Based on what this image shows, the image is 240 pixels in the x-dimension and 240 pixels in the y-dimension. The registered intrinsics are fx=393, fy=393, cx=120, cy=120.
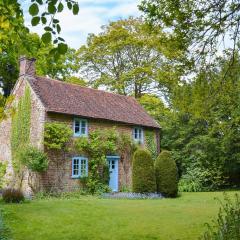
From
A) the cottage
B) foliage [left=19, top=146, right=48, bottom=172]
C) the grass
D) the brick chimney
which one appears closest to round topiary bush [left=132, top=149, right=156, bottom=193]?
the cottage

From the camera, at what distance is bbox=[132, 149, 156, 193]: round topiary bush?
72.7ft

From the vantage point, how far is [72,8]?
369 cm

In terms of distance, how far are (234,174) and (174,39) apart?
23.5 m

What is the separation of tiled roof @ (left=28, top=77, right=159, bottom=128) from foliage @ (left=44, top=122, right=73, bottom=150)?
35.6 inches

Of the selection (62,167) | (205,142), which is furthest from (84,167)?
(205,142)

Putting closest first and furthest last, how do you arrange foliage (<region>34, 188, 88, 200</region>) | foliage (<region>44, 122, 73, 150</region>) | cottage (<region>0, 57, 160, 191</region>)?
foliage (<region>34, 188, 88, 200</region>) < foliage (<region>44, 122, 73, 150</region>) < cottage (<region>0, 57, 160, 191</region>)

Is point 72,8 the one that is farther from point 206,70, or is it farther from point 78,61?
point 78,61

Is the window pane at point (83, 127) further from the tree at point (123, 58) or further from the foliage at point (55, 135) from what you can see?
the tree at point (123, 58)

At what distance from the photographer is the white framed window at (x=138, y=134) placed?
2839 cm

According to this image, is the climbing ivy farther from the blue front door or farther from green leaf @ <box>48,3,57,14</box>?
green leaf @ <box>48,3,57,14</box>

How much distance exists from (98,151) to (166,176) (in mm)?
4909

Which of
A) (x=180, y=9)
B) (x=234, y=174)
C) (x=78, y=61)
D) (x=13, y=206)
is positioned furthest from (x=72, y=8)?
(x=78, y=61)

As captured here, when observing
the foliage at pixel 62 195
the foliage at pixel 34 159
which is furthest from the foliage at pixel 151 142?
the foliage at pixel 34 159

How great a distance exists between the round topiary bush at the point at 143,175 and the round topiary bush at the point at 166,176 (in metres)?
0.67
